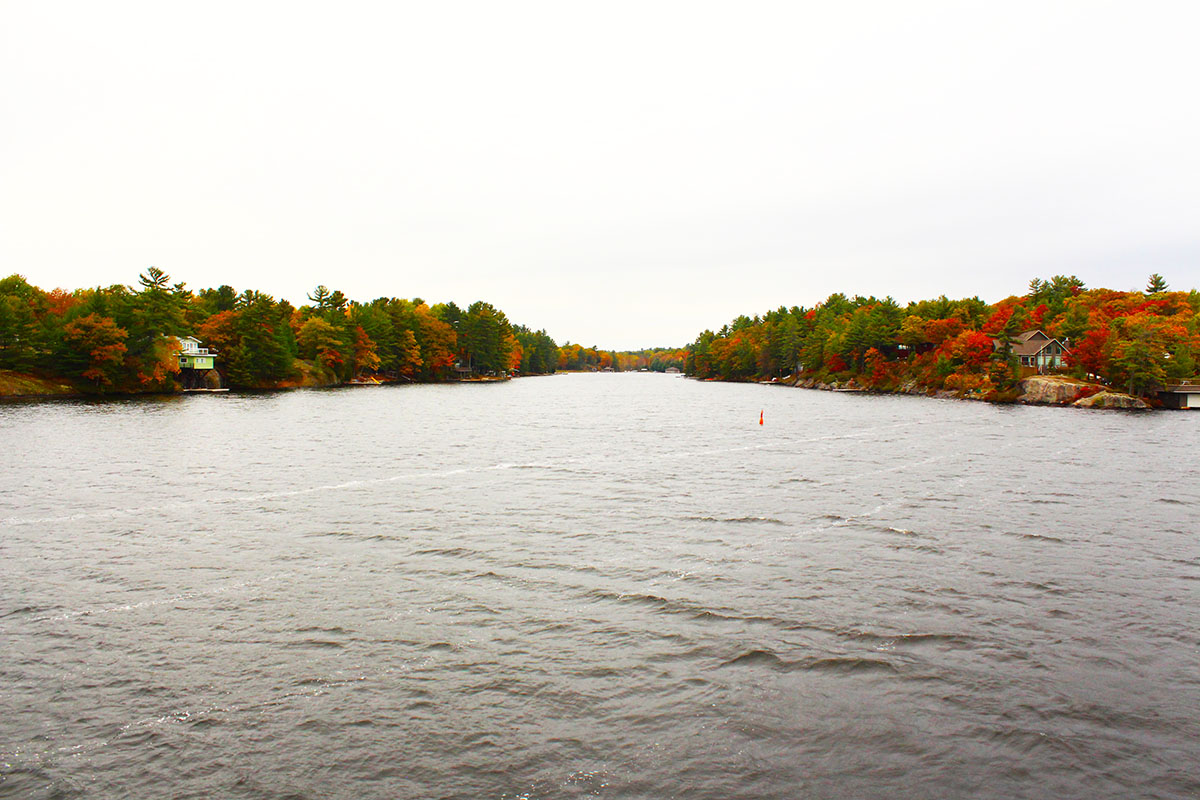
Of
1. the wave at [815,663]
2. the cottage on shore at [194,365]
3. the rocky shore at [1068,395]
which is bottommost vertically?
the wave at [815,663]

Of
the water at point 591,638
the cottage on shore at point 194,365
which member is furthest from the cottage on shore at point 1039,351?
the cottage on shore at point 194,365

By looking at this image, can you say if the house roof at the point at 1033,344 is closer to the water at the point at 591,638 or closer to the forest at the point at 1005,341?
the forest at the point at 1005,341

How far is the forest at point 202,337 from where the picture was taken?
3893 inches

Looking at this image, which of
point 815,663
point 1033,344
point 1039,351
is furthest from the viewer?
point 1033,344

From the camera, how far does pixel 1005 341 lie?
404 feet

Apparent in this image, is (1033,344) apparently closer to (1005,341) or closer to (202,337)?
(1005,341)

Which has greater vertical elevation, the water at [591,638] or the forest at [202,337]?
the forest at [202,337]

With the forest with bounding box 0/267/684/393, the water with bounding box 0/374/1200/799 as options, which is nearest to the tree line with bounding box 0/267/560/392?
the forest with bounding box 0/267/684/393

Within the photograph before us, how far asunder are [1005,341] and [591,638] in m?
134

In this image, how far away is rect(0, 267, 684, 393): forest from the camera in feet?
324

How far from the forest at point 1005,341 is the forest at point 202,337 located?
119 meters

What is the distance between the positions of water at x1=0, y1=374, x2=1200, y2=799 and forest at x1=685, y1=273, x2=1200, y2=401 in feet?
282

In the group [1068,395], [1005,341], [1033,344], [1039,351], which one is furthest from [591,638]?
[1033,344]

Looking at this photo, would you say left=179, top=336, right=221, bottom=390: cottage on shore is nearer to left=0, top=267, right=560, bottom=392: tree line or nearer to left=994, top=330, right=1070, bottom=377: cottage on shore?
left=0, top=267, right=560, bottom=392: tree line
